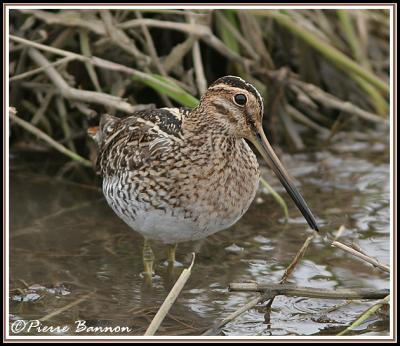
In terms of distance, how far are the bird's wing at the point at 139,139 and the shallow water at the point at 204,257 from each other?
57 cm

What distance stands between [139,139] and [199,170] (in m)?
0.42

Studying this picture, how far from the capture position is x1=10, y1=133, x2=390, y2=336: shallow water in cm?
418

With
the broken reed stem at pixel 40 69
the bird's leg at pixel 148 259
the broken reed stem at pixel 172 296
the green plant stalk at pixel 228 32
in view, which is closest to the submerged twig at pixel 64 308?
the bird's leg at pixel 148 259

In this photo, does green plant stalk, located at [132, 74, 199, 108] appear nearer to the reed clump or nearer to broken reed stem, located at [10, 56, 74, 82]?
the reed clump

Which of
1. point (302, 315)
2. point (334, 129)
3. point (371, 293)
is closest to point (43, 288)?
point (302, 315)

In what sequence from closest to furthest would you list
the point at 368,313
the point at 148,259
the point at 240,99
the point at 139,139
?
the point at 368,313 → the point at 240,99 → the point at 139,139 → the point at 148,259

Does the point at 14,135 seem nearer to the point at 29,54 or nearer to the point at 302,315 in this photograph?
the point at 29,54

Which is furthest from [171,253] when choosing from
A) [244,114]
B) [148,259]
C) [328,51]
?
[328,51]

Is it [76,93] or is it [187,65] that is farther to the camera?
[187,65]

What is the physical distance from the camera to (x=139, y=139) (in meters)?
4.46

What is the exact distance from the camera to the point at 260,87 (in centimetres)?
626

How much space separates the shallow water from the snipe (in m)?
0.42

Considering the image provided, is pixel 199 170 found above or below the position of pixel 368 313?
above

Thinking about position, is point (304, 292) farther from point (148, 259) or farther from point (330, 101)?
point (330, 101)
